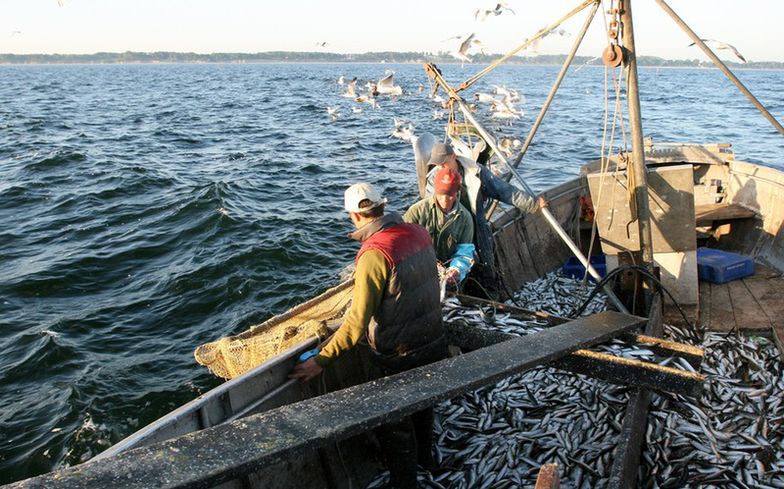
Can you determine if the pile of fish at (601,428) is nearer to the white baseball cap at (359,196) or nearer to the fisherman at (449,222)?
the fisherman at (449,222)

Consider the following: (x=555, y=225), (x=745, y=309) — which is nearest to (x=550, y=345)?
(x=555, y=225)

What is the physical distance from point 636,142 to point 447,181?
2.24 m

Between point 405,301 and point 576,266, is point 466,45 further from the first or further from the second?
point 405,301

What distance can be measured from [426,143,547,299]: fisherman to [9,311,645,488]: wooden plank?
280 centimetres

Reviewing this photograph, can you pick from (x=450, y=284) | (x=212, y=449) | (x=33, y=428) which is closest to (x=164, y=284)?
(x=33, y=428)

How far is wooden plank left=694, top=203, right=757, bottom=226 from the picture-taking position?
9.48m

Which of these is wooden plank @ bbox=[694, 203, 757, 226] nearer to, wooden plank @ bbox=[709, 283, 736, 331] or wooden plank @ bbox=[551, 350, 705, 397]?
wooden plank @ bbox=[709, 283, 736, 331]

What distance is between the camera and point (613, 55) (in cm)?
650

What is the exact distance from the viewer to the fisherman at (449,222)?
632 centimetres

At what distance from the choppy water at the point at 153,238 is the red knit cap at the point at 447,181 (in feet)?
15.1

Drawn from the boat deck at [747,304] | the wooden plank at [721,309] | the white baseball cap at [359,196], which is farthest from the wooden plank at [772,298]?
the white baseball cap at [359,196]

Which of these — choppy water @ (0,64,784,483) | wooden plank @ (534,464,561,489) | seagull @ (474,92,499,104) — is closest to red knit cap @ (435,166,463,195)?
wooden plank @ (534,464,561,489)

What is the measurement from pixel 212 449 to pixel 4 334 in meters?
8.53

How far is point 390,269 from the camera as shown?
4.21m
